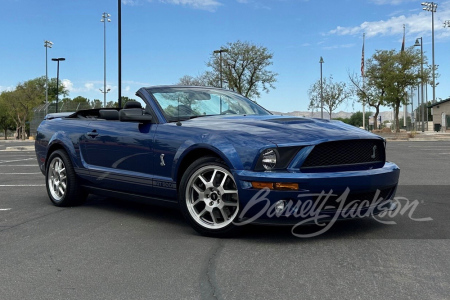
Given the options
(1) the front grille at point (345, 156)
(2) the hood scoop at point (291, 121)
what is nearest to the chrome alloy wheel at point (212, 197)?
(1) the front grille at point (345, 156)

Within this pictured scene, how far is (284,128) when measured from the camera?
4.30 metres

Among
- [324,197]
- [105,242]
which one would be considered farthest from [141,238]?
[324,197]

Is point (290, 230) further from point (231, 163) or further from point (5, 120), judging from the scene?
point (5, 120)

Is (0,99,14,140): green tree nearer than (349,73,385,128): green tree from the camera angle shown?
No

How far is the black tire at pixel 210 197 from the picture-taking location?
418 centimetres

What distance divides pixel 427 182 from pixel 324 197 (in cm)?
502

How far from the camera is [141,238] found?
14.4 ft

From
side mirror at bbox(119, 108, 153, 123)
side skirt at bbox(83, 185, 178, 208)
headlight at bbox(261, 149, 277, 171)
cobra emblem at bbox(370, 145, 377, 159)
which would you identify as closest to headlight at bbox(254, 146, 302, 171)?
headlight at bbox(261, 149, 277, 171)

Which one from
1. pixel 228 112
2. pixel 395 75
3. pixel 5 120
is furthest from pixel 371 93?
pixel 5 120

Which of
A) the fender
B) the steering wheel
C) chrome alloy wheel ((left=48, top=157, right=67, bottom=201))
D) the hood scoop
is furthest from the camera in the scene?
chrome alloy wheel ((left=48, top=157, right=67, bottom=201))

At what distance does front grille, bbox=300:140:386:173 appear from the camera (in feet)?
13.1

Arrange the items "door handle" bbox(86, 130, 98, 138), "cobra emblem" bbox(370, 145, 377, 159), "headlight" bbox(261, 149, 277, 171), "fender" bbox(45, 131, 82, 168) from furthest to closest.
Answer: "fender" bbox(45, 131, 82, 168) → "door handle" bbox(86, 130, 98, 138) → "cobra emblem" bbox(370, 145, 377, 159) → "headlight" bbox(261, 149, 277, 171)

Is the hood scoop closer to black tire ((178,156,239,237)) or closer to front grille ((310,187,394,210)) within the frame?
black tire ((178,156,239,237))

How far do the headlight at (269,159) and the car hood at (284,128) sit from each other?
0.32 ft
